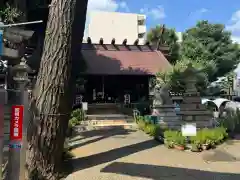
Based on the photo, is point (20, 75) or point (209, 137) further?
point (209, 137)

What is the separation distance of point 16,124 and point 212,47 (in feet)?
113

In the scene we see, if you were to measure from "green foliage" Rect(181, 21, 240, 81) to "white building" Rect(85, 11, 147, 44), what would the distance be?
54.5 ft

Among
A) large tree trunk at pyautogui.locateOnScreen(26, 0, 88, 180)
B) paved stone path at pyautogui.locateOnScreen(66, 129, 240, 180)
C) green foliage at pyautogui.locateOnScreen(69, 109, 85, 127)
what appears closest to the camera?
large tree trunk at pyautogui.locateOnScreen(26, 0, 88, 180)

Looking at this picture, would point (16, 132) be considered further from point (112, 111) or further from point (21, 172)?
point (112, 111)

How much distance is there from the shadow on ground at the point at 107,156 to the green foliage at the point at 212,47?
26.0 metres

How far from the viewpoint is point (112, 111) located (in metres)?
22.6

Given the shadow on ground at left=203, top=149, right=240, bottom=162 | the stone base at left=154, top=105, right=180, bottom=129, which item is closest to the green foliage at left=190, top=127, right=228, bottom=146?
the shadow on ground at left=203, top=149, right=240, bottom=162

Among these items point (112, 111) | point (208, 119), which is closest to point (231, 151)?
point (208, 119)

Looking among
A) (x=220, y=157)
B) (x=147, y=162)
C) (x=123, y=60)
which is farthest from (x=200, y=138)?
(x=123, y=60)

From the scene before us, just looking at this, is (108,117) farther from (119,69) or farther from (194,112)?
(194,112)

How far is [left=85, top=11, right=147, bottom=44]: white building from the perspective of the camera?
2145 inches

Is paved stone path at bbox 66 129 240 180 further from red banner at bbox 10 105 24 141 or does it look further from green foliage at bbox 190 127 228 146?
→ red banner at bbox 10 105 24 141

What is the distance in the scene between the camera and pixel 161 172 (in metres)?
7.64

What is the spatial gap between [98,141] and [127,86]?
51.1ft
